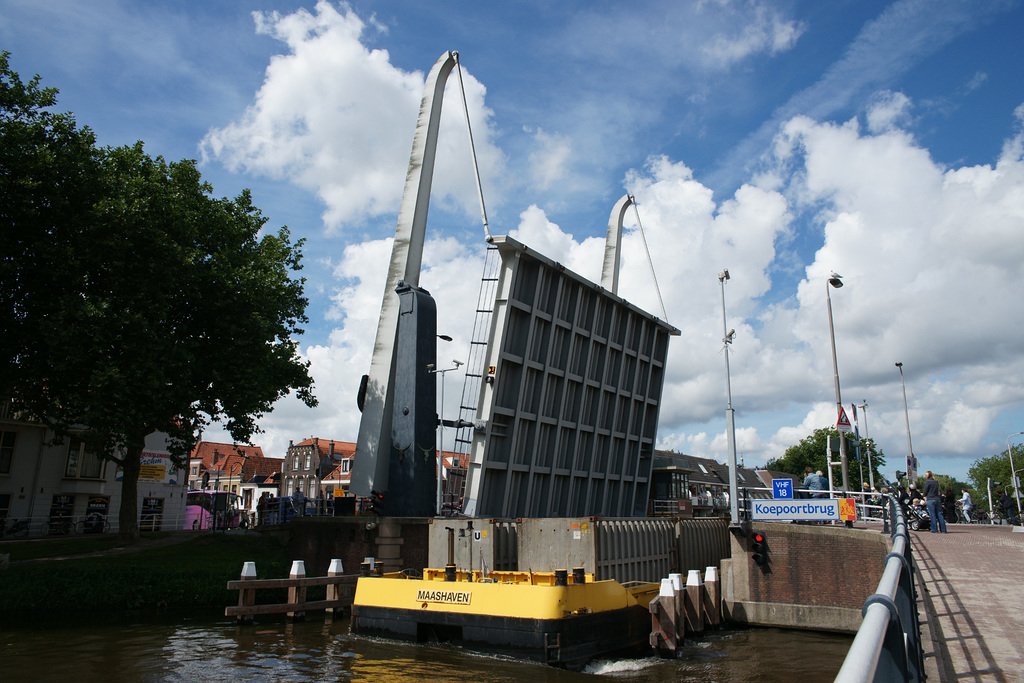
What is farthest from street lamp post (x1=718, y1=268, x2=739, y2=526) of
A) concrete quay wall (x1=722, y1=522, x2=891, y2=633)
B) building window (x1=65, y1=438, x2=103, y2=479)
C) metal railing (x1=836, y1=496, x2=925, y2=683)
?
building window (x1=65, y1=438, x2=103, y2=479)

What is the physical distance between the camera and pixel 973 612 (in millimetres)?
6336

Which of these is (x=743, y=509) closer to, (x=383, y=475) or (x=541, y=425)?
(x=541, y=425)

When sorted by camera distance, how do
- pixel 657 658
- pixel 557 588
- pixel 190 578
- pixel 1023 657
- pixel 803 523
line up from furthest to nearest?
1. pixel 190 578
2. pixel 803 523
3. pixel 657 658
4. pixel 557 588
5. pixel 1023 657

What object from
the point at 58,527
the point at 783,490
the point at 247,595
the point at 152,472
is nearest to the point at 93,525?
the point at 58,527

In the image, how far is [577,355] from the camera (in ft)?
66.6

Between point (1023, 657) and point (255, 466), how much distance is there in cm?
6171

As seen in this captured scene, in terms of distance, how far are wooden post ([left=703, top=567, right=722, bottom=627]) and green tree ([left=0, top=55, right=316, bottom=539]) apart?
44.0 ft

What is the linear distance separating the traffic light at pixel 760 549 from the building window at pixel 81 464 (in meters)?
23.2

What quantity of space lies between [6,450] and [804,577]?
84.1ft

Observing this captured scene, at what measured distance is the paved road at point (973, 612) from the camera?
14.1 ft

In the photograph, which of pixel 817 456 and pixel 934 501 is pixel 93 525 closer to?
pixel 934 501

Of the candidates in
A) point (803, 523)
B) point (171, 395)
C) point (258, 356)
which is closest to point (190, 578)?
point (171, 395)

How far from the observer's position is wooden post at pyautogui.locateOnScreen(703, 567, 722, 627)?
1479 centimetres

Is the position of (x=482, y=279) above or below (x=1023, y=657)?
above
